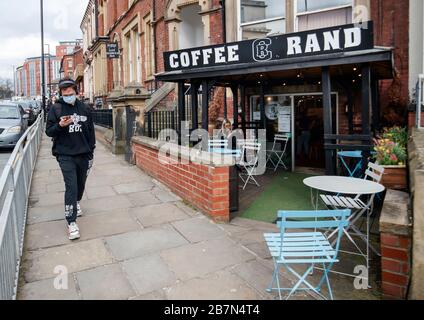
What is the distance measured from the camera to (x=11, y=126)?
40.7ft

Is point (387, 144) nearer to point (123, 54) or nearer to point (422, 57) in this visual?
point (422, 57)

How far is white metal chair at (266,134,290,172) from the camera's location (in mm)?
9133

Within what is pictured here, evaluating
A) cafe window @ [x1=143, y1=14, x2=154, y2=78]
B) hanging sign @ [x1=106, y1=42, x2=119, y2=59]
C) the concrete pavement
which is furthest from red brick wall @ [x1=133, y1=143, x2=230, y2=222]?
hanging sign @ [x1=106, y1=42, x2=119, y2=59]

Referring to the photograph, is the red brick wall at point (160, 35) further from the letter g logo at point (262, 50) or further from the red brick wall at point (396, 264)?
the red brick wall at point (396, 264)

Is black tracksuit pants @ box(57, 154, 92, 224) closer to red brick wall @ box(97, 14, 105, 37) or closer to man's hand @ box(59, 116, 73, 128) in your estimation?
man's hand @ box(59, 116, 73, 128)

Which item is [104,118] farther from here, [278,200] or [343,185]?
[343,185]

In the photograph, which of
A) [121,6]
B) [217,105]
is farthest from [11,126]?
[121,6]

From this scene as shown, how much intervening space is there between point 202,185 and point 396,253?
2871mm

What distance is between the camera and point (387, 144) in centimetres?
→ 516

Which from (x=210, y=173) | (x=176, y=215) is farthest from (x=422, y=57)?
(x=176, y=215)

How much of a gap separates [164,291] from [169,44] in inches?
466

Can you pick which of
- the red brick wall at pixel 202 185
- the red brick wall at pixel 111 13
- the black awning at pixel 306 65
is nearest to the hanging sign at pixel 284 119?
the black awning at pixel 306 65

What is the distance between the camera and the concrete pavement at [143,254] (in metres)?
3.25

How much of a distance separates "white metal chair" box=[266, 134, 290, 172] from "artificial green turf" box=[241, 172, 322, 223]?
1.37 meters
